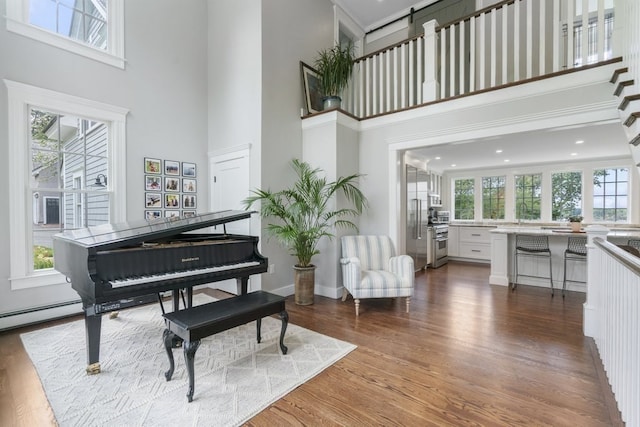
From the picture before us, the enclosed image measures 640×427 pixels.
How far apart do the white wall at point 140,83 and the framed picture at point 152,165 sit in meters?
0.07

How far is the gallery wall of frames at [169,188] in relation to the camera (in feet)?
13.2

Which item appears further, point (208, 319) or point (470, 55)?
point (470, 55)

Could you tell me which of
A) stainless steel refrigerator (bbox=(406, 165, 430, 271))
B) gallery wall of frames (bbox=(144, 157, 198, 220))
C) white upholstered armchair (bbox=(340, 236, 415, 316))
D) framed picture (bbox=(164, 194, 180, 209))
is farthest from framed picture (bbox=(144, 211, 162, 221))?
stainless steel refrigerator (bbox=(406, 165, 430, 271))

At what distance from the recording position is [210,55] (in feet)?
15.1

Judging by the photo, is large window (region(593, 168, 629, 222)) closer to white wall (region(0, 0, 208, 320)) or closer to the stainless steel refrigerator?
the stainless steel refrigerator

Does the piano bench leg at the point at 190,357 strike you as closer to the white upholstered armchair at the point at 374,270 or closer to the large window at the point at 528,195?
the white upholstered armchair at the point at 374,270

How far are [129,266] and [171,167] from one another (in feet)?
8.02

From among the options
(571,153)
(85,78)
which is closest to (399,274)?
(85,78)

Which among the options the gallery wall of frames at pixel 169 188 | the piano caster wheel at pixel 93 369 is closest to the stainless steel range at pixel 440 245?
the gallery wall of frames at pixel 169 188

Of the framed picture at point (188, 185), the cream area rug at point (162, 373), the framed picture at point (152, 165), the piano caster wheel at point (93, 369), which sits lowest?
the cream area rug at point (162, 373)

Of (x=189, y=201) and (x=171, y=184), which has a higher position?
(x=171, y=184)

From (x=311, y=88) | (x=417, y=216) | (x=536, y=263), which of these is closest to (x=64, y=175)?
(x=311, y=88)

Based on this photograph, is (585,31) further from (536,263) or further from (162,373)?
(162,373)

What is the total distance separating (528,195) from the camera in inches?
284
